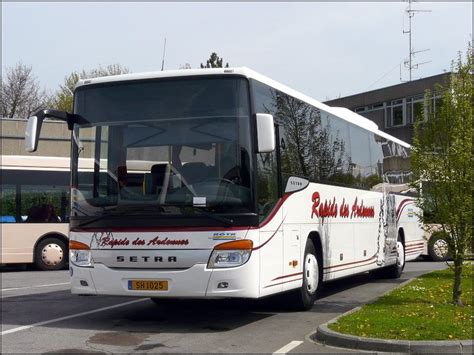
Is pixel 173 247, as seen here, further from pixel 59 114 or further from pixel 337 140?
pixel 337 140

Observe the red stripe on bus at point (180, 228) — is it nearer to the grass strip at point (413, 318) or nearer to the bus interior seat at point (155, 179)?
the bus interior seat at point (155, 179)

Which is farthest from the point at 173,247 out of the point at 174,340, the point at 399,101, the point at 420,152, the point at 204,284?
the point at 399,101

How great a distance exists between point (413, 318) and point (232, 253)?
2658mm

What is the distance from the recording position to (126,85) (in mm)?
9555

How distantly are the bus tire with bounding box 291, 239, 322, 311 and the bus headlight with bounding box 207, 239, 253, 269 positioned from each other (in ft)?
6.93

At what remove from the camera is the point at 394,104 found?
47.5 meters

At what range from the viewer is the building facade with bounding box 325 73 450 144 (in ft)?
147

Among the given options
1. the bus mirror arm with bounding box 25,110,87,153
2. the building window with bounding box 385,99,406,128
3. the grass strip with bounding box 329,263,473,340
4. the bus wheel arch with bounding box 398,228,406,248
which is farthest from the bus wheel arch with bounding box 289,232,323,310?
the building window with bounding box 385,99,406,128

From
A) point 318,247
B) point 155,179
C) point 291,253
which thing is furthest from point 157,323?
point 318,247

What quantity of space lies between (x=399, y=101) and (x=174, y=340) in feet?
134

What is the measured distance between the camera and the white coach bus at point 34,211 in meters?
19.0

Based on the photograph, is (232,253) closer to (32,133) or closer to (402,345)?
(402,345)

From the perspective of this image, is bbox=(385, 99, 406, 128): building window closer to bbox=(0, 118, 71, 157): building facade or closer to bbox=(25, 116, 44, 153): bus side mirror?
bbox=(0, 118, 71, 157): building facade

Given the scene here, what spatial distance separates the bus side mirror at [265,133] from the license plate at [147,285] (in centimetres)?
219
